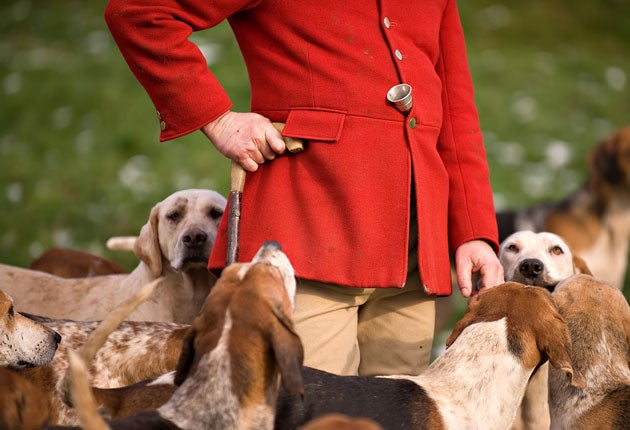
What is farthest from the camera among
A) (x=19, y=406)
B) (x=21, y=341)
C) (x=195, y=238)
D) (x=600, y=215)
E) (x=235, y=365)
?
(x=600, y=215)

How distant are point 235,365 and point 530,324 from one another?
4.46ft

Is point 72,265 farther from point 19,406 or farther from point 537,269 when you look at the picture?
point 19,406

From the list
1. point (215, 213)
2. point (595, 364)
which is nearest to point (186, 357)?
point (595, 364)

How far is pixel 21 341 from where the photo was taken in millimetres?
4328

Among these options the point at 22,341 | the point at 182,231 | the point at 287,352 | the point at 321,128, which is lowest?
the point at 182,231

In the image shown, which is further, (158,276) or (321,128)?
(158,276)

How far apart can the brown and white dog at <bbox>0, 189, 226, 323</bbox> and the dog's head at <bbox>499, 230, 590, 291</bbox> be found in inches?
Result: 69.1

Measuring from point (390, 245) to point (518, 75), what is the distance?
47.7 feet

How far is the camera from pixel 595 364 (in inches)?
178

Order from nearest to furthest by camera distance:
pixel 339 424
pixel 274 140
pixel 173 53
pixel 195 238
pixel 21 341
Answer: pixel 339 424, pixel 173 53, pixel 274 140, pixel 21 341, pixel 195 238

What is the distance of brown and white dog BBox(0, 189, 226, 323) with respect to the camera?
18.7ft

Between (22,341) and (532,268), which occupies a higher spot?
(22,341)

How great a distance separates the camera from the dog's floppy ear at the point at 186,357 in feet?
11.4

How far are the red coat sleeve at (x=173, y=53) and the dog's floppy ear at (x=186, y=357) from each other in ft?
3.04
